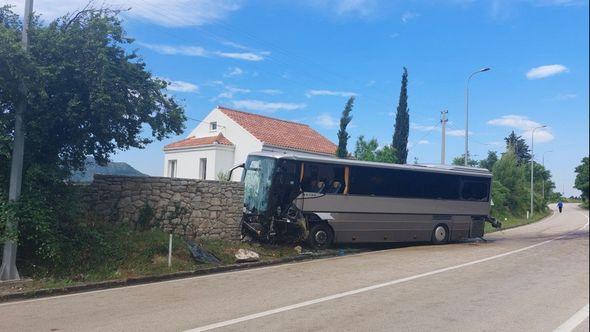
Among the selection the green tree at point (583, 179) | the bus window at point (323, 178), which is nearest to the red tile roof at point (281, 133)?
the bus window at point (323, 178)

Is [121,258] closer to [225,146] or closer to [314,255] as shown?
[314,255]

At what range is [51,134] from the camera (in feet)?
38.9

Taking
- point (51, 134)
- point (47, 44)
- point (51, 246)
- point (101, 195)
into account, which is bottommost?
point (51, 246)

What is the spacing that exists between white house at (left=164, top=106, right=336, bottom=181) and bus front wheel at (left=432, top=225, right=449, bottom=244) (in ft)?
43.4

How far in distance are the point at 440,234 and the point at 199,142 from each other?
20.0 meters

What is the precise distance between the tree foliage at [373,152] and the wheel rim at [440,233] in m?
12.6

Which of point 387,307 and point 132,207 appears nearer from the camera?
point 387,307

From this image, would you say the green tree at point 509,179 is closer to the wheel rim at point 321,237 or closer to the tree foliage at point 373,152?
the tree foliage at point 373,152

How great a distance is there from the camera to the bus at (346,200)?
16312mm

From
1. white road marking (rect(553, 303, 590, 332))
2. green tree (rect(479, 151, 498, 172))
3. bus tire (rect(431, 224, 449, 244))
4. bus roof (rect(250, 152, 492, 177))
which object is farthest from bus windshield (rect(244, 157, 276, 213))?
green tree (rect(479, 151, 498, 172))

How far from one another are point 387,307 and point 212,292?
148 inches

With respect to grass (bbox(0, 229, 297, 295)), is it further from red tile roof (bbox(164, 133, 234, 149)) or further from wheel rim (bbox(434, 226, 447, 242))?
red tile roof (bbox(164, 133, 234, 149))

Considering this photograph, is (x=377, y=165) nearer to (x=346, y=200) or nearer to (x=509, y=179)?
(x=346, y=200)

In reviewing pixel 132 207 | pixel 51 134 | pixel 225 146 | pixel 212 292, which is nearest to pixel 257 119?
pixel 225 146
